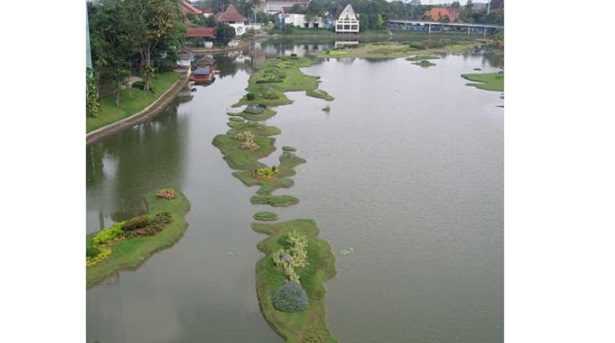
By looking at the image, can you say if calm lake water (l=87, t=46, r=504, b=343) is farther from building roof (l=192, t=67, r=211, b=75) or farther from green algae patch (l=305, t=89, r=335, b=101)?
building roof (l=192, t=67, r=211, b=75)

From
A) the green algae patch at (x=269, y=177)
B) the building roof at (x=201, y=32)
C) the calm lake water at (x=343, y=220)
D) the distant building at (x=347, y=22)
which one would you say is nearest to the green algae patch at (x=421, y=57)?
the building roof at (x=201, y=32)

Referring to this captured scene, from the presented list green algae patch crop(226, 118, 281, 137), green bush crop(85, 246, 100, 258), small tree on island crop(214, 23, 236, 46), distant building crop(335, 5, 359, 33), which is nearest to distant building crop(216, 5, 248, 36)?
small tree on island crop(214, 23, 236, 46)

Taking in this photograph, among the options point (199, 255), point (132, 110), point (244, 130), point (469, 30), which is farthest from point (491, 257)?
point (469, 30)

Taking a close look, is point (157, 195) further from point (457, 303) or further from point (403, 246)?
point (457, 303)

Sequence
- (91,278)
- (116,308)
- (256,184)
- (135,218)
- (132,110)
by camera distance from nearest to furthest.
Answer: (116,308)
(91,278)
(135,218)
(256,184)
(132,110)

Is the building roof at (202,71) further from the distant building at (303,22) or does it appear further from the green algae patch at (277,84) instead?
the distant building at (303,22)

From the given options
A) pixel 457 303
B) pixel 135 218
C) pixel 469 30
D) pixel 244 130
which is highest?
pixel 469 30

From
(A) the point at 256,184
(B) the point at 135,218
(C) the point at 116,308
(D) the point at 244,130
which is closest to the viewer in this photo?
(C) the point at 116,308
